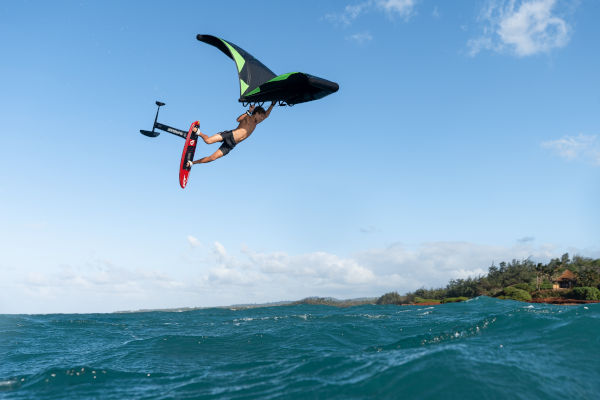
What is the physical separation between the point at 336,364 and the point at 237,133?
5777mm

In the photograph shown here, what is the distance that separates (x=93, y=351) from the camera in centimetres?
1252

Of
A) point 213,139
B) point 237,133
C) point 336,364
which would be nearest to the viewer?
point 336,364

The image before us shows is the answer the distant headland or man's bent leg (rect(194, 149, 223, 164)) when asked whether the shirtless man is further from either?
the distant headland

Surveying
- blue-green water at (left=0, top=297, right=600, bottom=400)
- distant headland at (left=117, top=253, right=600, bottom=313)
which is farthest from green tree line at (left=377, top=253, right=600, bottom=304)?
blue-green water at (left=0, top=297, right=600, bottom=400)

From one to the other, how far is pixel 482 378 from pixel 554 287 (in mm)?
54316

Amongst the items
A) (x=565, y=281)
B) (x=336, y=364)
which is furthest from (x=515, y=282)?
(x=336, y=364)

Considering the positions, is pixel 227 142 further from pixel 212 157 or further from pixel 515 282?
pixel 515 282

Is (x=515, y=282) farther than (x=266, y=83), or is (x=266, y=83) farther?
(x=515, y=282)

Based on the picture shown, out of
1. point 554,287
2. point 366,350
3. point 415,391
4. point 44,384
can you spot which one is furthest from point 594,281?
point 44,384

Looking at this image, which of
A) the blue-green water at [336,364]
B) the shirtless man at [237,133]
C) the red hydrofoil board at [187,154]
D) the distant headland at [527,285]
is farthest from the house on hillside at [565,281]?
the red hydrofoil board at [187,154]

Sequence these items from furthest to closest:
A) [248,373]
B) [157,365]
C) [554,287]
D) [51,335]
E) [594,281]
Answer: [554,287]
[594,281]
[51,335]
[157,365]
[248,373]

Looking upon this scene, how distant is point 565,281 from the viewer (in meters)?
51.4

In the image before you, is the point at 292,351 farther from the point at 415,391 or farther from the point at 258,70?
the point at 258,70

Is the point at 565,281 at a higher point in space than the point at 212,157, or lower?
lower
